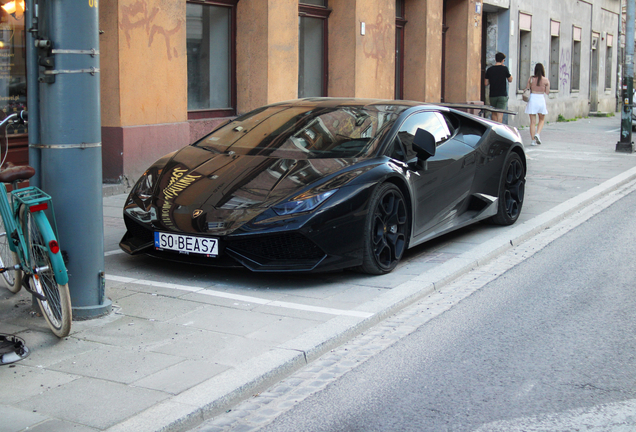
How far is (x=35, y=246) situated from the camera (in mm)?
4570

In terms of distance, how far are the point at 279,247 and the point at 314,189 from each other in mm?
487

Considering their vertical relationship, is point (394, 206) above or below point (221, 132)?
below

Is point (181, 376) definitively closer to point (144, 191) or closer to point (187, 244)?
point (187, 244)

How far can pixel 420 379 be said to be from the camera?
4094mm

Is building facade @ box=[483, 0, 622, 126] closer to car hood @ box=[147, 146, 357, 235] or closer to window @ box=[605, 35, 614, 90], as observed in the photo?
window @ box=[605, 35, 614, 90]

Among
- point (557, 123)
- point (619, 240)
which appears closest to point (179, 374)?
point (619, 240)

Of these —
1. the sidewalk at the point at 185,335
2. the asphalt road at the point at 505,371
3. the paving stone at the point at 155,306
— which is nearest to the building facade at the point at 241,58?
the sidewalk at the point at 185,335

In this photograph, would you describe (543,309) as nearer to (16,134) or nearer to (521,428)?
(521,428)

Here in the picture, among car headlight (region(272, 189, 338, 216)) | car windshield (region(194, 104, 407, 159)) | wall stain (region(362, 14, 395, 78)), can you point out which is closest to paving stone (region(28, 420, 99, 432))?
car headlight (region(272, 189, 338, 216))

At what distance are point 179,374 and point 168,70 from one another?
316 inches

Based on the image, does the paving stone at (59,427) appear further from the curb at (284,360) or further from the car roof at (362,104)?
→ the car roof at (362,104)

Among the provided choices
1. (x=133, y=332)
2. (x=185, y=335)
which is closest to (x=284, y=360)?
(x=185, y=335)

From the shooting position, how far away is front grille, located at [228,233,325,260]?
545 cm

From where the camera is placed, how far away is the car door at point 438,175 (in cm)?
651
